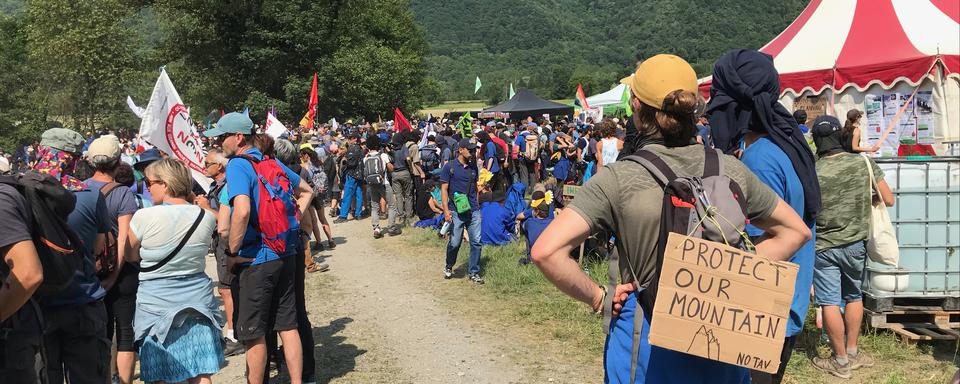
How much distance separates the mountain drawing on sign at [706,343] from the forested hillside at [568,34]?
3464 inches

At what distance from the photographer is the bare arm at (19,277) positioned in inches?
98.8

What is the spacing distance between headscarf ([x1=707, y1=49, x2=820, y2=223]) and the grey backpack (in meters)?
0.93

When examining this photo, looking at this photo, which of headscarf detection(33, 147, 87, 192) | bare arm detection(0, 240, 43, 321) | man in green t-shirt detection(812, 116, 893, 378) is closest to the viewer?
bare arm detection(0, 240, 43, 321)

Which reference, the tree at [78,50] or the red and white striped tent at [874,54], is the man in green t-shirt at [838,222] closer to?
the red and white striped tent at [874,54]

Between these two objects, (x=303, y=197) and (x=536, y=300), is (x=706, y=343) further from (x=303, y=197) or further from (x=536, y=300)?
(x=536, y=300)

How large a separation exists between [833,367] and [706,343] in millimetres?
3830

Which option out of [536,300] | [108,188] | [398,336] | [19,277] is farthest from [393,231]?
[19,277]

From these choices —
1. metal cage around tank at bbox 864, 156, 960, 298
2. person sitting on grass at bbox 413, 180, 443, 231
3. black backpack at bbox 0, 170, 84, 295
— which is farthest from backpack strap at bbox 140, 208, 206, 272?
person sitting on grass at bbox 413, 180, 443, 231

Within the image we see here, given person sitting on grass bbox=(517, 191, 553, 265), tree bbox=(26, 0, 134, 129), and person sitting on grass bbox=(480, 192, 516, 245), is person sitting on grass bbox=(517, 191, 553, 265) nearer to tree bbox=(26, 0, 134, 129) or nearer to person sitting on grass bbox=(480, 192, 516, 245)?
person sitting on grass bbox=(480, 192, 516, 245)

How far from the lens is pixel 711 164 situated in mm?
2086

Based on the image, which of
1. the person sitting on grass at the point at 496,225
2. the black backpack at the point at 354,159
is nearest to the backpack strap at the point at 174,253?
the person sitting on grass at the point at 496,225

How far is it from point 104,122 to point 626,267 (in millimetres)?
48445

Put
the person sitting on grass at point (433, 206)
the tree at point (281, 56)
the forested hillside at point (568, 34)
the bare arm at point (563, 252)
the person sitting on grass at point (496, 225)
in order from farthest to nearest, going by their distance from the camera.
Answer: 1. the forested hillside at point (568, 34)
2. the tree at point (281, 56)
3. the person sitting on grass at point (433, 206)
4. the person sitting on grass at point (496, 225)
5. the bare arm at point (563, 252)

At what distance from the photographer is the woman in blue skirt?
13.0 feet
